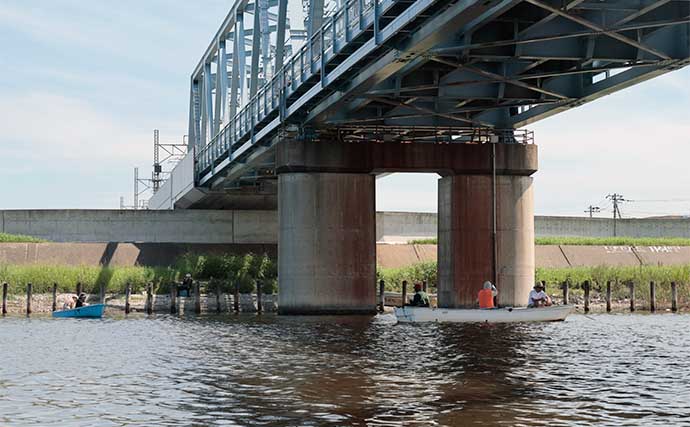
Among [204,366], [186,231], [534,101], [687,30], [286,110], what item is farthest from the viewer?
[186,231]

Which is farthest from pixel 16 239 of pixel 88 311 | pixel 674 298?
pixel 674 298

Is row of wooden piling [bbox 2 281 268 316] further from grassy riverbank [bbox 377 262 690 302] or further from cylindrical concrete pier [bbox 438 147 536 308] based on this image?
cylindrical concrete pier [bbox 438 147 536 308]

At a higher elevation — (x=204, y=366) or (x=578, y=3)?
(x=578, y=3)

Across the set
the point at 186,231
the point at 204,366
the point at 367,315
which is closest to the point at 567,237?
the point at 186,231

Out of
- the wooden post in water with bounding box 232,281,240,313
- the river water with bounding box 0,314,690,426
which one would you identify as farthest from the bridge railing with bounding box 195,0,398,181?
the river water with bounding box 0,314,690,426

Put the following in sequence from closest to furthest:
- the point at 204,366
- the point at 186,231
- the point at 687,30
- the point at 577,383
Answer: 1. the point at 577,383
2. the point at 204,366
3. the point at 687,30
4. the point at 186,231


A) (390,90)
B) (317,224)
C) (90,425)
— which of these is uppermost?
(390,90)

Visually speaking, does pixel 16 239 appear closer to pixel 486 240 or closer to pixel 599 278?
pixel 486 240

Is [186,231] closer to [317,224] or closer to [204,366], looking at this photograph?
[317,224]

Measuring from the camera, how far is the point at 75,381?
87.2 feet

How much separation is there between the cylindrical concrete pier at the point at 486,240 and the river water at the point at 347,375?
286 inches

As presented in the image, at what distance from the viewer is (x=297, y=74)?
4581 centimetres

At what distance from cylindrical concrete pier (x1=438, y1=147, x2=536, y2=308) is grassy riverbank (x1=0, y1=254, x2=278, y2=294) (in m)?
12.7

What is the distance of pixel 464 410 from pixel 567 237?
63874 millimetres
